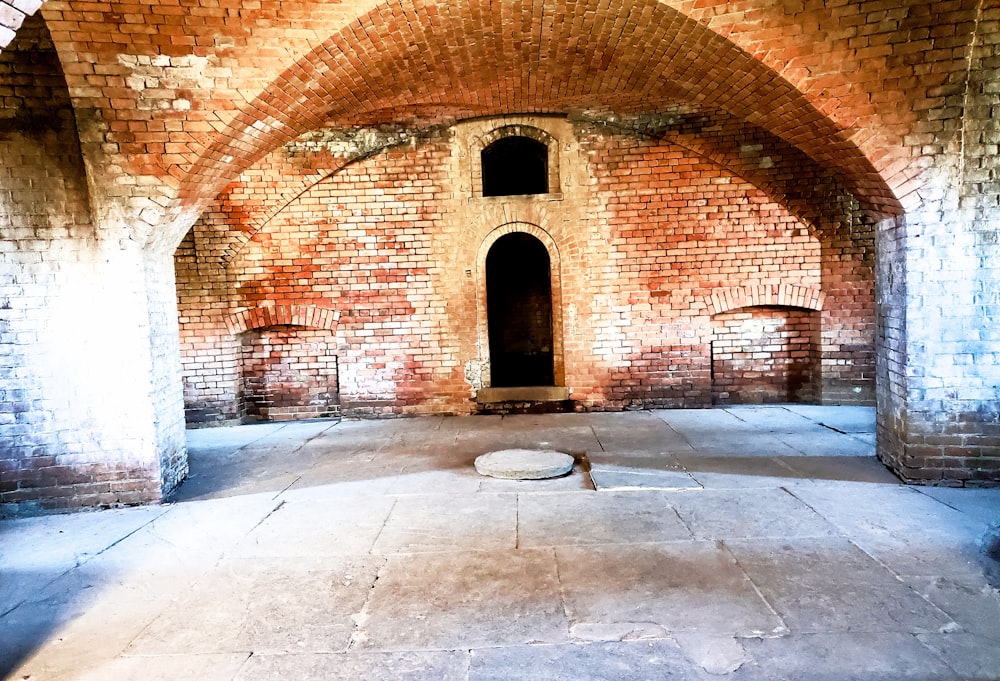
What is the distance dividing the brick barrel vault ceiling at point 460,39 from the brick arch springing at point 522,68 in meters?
0.02

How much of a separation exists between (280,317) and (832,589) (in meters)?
7.11

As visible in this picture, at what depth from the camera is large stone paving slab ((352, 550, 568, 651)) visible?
2.93m

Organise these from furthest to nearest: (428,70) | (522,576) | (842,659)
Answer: (428,70)
(522,576)
(842,659)

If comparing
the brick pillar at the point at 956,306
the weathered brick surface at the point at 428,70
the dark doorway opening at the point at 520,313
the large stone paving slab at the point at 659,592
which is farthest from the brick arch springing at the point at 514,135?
the large stone paving slab at the point at 659,592

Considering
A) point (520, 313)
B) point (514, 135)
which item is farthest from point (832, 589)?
point (520, 313)

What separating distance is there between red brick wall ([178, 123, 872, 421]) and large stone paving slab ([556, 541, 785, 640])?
4.52 meters

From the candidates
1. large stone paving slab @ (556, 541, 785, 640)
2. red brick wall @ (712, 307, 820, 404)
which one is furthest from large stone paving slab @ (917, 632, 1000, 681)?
red brick wall @ (712, 307, 820, 404)

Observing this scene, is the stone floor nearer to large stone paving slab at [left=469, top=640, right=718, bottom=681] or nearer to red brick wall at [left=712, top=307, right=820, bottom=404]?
large stone paving slab at [left=469, top=640, right=718, bottom=681]

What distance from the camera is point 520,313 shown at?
436 inches

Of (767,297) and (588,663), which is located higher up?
(767,297)

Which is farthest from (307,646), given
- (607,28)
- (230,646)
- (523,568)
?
(607,28)

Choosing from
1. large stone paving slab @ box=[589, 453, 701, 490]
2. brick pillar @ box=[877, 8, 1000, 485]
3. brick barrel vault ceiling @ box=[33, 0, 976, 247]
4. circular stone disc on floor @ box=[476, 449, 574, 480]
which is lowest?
large stone paving slab @ box=[589, 453, 701, 490]

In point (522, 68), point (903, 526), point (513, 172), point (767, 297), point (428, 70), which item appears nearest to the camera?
point (903, 526)

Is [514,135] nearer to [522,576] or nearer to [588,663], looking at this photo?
[522,576]
